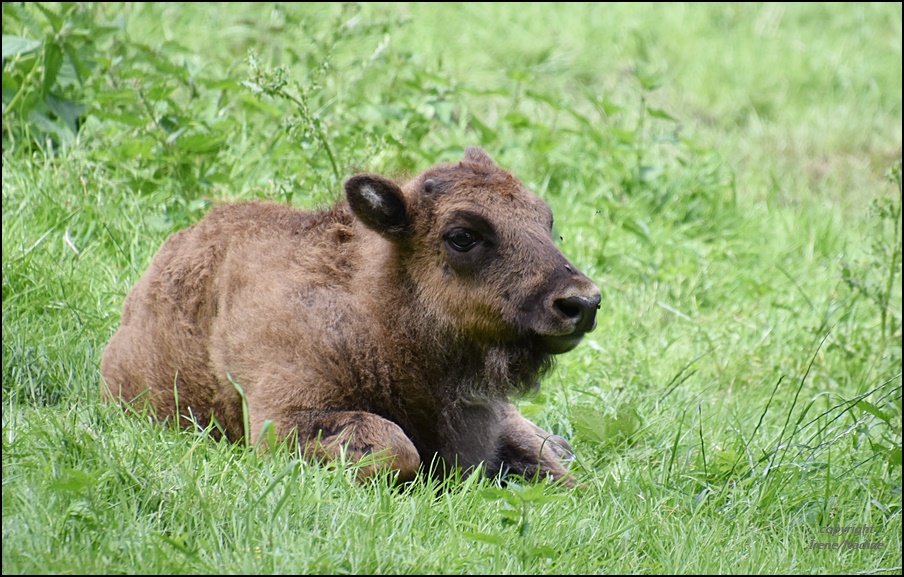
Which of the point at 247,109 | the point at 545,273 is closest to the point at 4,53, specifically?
the point at 247,109

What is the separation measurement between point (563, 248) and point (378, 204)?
138 inches

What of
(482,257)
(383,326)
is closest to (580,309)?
(482,257)

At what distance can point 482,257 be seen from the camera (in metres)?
5.55

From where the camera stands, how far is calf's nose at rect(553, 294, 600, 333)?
5.27 meters

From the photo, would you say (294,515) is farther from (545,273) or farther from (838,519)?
(838,519)

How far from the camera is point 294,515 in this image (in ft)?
15.4

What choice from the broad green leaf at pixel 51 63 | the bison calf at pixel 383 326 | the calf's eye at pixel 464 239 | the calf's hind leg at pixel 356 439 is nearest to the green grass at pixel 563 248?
the broad green leaf at pixel 51 63

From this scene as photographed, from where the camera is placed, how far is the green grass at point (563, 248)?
15.5 feet

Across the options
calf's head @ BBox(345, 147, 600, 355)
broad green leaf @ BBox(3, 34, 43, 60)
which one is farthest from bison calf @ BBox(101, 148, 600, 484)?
broad green leaf @ BBox(3, 34, 43, 60)

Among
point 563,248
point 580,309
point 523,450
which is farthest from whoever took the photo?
point 563,248

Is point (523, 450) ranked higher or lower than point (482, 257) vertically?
lower

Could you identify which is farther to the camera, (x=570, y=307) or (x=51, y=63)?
(x=51, y=63)

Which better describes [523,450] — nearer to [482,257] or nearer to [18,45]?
[482,257]

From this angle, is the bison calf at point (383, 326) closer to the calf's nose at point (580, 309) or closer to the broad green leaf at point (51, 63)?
the calf's nose at point (580, 309)
